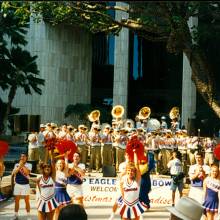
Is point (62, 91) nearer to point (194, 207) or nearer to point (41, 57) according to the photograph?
point (41, 57)

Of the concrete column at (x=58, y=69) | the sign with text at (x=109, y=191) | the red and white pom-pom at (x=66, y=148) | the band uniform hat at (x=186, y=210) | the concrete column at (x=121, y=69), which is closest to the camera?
the band uniform hat at (x=186, y=210)

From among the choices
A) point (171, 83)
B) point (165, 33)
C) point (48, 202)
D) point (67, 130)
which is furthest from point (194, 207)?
point (171, 83)

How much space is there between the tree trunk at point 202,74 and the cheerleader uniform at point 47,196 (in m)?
3.94

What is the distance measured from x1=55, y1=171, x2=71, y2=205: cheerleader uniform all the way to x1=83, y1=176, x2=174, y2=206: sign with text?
15.1ft

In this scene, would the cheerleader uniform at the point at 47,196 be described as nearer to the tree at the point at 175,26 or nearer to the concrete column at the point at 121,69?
the tree at the point at 175,26

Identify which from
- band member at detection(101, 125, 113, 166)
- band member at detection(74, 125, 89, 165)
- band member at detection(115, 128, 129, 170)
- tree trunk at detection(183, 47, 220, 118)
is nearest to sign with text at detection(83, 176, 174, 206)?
tree trunk at detection(183, 47, 220, 118)

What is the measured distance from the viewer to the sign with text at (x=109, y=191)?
17781 mm

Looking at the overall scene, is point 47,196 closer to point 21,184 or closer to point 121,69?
point 21,184

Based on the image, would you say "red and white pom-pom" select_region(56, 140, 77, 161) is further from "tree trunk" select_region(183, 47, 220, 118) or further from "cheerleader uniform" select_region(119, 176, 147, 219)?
"tree trunk" select_region(183, 47, 220, 118)

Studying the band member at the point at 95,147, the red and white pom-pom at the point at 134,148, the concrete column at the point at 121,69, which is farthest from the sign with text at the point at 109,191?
the concrete column at the point at 121,69

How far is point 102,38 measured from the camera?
49.0 metres

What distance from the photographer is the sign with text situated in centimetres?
1778

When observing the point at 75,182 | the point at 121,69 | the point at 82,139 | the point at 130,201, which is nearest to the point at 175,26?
the point at 130,201

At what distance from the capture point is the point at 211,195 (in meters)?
13.4
